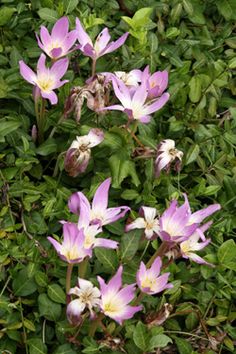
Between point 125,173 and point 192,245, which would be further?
point 125,173

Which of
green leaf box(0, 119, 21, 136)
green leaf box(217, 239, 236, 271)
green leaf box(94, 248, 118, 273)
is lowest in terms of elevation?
green leaf box(217, 239, 236, 271)

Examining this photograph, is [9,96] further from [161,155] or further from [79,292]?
[79,292]

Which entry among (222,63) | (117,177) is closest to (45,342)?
(117,177)

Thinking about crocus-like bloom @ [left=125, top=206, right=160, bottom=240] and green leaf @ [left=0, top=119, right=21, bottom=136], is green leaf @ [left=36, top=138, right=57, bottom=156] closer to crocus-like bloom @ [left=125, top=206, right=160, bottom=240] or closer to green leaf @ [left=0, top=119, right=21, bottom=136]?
green leaf @ [left=0, top=119, right=21, bottom=136]

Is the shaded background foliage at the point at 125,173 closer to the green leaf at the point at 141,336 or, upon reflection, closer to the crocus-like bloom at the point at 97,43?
the green leaf at the point at 141,336

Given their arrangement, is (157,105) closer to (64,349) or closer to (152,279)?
(152,279)

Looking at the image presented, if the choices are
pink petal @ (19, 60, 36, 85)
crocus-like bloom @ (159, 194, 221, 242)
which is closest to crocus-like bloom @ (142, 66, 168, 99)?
pink petal @ (19, 60, 36, 85)

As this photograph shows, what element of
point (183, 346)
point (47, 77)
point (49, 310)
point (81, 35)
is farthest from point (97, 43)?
point (183, 346)
